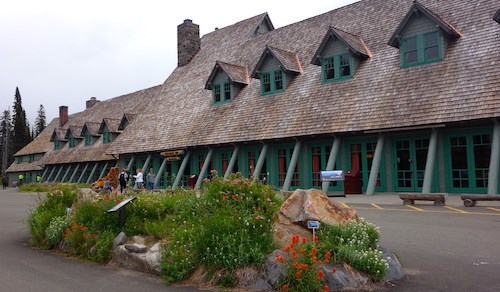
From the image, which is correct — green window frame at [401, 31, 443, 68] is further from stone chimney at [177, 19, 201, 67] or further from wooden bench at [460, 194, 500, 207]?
stone chimney at [177, 19, 201, 67]

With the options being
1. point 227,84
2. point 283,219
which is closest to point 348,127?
point 227,84

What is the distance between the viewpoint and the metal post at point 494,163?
52.1 ft

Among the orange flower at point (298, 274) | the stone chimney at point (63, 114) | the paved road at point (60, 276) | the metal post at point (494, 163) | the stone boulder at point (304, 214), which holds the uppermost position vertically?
the stone chimney at point (63, 114)

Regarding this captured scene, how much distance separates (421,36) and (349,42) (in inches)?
128

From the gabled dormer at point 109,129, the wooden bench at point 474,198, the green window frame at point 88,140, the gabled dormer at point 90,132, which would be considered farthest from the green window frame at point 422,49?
the green window frame at point 88,140

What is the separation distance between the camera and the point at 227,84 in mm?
27781

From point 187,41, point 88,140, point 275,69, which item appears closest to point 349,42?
point 275,69

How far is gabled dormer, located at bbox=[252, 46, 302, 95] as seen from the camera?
957 inches

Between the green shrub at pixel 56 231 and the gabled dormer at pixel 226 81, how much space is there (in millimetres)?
17969

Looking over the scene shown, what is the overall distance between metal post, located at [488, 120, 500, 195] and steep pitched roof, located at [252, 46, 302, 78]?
10.9 meters

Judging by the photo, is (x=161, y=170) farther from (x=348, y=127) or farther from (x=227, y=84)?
(x=348, y=127)

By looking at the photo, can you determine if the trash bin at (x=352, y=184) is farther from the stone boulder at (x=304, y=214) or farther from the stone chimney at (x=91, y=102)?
the stone chimney at (x=91, y=102)

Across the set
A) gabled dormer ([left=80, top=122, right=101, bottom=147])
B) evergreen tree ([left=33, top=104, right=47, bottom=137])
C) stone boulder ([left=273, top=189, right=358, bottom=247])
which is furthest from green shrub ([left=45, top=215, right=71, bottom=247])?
evergreen tree ([left=33, top=104, right=47, bottom=137])

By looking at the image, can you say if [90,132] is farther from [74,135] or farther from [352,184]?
[352,184]
